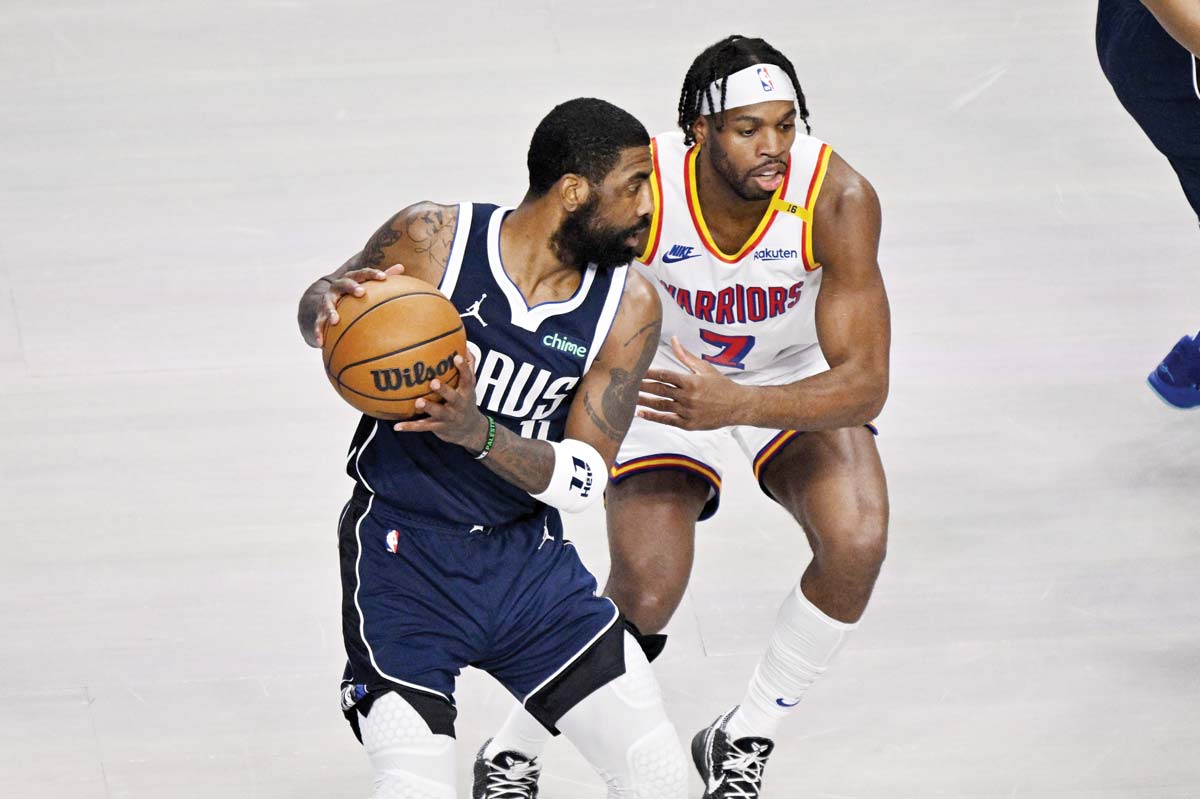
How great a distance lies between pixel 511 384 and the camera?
3.35 meters

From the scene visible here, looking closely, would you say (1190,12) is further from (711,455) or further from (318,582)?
(318,582)

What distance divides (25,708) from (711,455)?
175 centimetres

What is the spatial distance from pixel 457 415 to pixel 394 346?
17cm

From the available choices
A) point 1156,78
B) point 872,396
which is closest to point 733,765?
point 872,396

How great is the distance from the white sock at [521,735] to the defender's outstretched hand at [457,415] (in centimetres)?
86

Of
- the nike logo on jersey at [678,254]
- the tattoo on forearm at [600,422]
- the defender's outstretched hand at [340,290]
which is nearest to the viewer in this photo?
the defender's outstretched hand at [340,290]

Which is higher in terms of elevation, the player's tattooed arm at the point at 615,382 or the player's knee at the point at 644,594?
the player's tattooed arm at the point at 615,382

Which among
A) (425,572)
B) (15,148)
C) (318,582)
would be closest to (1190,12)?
(425,572)

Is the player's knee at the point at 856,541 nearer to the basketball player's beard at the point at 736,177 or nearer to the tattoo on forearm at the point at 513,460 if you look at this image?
the basketball player's beard at the point at 736,177

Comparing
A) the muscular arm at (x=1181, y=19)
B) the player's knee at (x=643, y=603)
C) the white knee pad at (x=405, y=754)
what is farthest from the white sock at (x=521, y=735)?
the muscular arm at (x=1181, y=19)

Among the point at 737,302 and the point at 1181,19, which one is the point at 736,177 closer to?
the point at 737,302

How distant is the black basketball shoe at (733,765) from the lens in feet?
12.6

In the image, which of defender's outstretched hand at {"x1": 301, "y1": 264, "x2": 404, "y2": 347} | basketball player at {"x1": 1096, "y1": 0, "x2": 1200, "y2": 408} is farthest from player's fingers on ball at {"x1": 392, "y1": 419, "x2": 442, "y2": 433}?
basketball player at {"x1": 1096, "y1": 0, "x2": 1200, "y2": 408}

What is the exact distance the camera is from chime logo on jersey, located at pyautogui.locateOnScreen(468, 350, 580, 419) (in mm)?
3336
